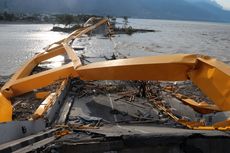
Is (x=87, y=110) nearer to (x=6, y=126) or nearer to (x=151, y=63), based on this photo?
(x=151, y=63)

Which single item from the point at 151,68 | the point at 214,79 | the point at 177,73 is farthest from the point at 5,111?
the point at 214,79

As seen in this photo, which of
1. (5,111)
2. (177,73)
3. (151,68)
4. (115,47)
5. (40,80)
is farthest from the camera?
(115,47)

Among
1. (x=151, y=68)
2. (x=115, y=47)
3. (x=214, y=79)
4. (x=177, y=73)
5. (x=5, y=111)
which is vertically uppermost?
(x=115, y=47)

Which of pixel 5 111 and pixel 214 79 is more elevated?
pixel 214 79

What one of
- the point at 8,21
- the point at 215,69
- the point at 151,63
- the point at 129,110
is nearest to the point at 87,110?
the point at 129,110

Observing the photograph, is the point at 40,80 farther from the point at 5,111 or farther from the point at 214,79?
the point at 214,79

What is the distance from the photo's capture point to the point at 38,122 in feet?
29.7

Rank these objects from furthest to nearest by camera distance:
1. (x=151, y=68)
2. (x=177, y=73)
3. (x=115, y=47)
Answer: (x=115, y=47), (x=151, y=68), (x=177, y=73)

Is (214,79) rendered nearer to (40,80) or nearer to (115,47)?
(40,80)

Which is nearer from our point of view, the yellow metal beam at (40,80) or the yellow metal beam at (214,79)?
the yellow metal beam at (214,79)

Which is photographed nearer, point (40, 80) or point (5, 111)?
point (5, 111)

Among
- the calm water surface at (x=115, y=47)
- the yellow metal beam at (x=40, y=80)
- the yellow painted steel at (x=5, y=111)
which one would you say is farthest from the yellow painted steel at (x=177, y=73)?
the calm water surface at (x=115, y=47)

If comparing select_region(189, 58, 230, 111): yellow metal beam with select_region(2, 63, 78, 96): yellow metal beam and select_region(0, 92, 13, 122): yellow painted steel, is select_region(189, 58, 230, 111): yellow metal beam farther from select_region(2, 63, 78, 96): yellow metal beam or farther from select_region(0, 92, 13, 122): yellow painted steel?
select_region(2, 63, 78, 96): yellow metal beam

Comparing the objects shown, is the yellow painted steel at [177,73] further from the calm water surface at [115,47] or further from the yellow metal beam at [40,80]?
the calm water surface at [115,47]
